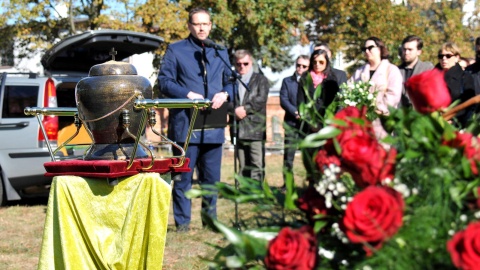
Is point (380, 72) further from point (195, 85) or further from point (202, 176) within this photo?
point (202, 176)

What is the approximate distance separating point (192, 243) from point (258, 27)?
88.4 ft

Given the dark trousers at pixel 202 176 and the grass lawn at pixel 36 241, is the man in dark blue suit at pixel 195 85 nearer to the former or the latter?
the dark trousers at pixel 202 176

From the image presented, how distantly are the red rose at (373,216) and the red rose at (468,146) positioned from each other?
24 cm

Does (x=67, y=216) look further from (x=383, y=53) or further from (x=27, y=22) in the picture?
(x=27, y=22)

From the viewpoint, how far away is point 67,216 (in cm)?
520

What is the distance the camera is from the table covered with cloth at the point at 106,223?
520 centimetres

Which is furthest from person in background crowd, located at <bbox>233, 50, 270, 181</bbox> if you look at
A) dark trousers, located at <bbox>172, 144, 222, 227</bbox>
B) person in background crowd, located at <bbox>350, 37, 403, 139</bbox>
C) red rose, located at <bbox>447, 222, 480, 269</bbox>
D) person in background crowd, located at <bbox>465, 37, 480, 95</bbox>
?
red rose, located at <bbox>447, 222, 480, 269</bbox>

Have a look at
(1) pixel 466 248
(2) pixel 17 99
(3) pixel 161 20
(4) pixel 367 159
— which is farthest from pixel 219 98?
(3) pixel 161 20

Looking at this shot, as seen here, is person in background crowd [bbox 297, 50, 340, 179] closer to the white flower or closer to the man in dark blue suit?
the white flower

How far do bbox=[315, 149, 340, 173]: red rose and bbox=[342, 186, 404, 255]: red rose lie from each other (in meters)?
0.23

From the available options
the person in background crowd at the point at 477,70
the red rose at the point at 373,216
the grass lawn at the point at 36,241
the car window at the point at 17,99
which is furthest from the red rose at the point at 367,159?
the car window at the point at 17,99

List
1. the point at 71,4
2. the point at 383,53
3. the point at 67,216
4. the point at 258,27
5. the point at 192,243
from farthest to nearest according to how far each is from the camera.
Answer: the point at 258,27 < the point at 71,4 < the point at 383,53 < the point at 192,243 < the point at 67,216

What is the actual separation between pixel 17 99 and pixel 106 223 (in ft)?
24.8

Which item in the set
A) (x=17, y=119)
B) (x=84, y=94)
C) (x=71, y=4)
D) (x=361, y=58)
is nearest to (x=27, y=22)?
(x=71, y=4)
